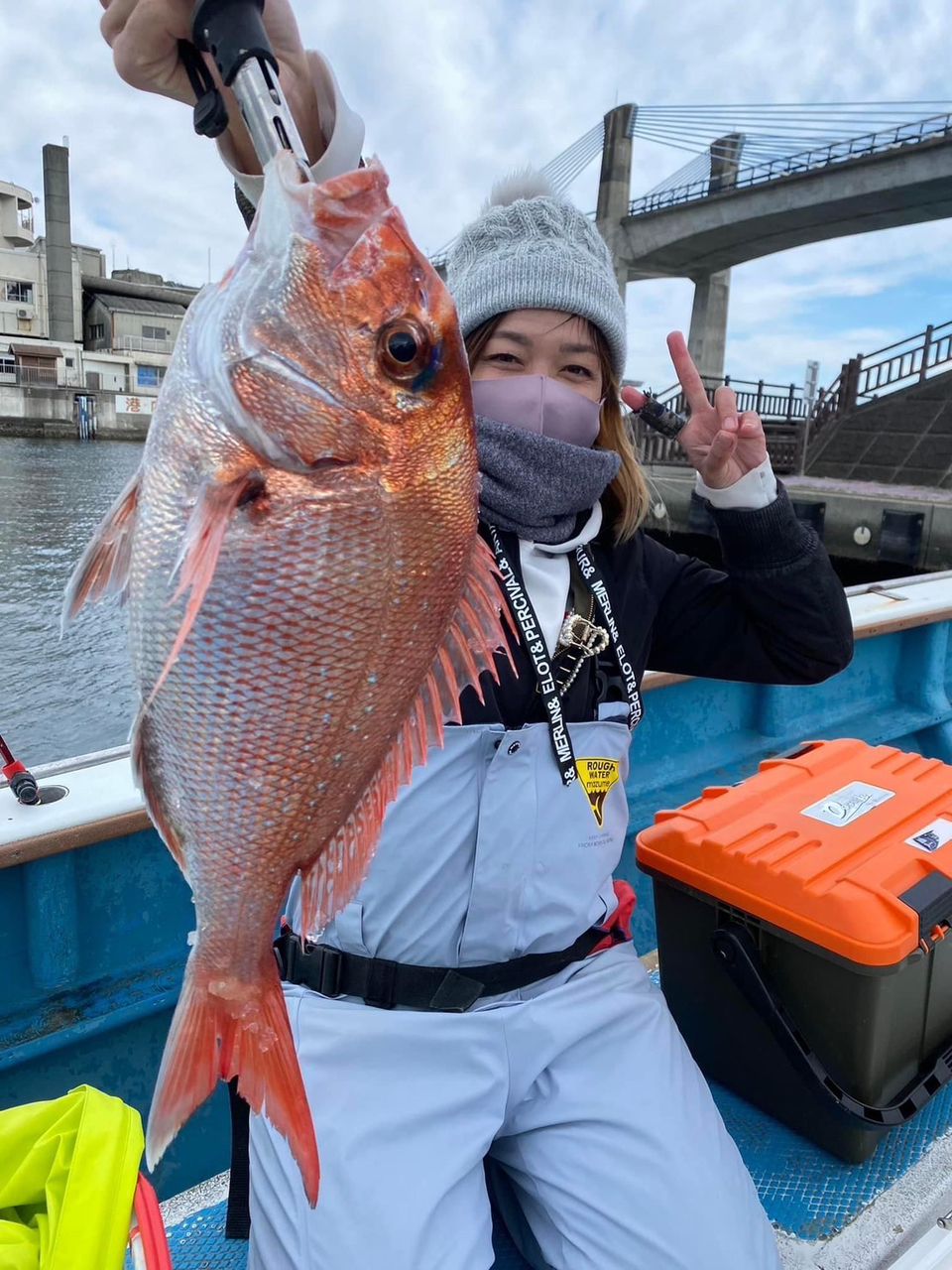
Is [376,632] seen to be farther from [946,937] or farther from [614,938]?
[946,937]

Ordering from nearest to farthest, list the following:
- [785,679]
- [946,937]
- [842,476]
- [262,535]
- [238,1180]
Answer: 1. [262,535]
2. [238,1180]
3. [946,937]
4. [785,679]
5. [842,476]

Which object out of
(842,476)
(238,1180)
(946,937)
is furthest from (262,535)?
(842,476)

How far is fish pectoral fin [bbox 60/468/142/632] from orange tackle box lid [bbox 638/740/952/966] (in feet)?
4.93

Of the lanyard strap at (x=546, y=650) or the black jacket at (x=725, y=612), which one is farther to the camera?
the black jacket at (x=725, y=612)

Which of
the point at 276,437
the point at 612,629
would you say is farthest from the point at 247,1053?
the point at 612,629

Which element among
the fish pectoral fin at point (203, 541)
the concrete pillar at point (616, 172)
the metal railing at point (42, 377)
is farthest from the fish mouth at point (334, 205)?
the metal railing at point (42, 377)

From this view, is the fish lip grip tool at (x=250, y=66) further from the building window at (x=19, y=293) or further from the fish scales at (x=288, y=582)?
the building window at (x=19, y=293)

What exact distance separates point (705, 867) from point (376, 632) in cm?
128

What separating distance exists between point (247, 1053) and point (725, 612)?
142cm

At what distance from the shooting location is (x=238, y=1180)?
5.37ft

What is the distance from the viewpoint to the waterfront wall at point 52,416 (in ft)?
119

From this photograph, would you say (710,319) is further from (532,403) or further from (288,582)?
(288,582)

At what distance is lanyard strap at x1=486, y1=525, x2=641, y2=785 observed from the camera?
1700 mm

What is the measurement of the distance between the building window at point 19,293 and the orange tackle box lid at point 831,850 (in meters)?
56.5
